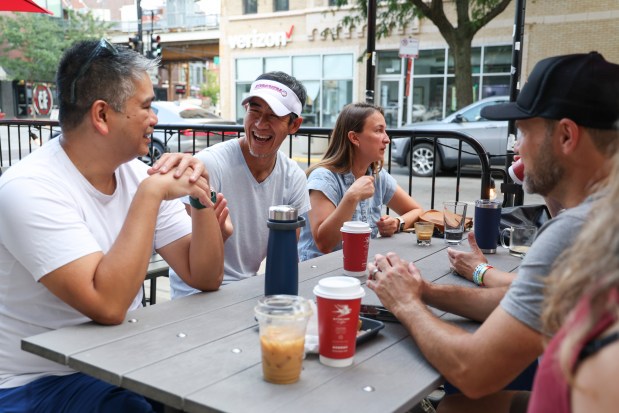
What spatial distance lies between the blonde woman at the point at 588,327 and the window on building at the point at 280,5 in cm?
2502

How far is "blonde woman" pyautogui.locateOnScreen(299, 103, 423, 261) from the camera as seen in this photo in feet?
11.3

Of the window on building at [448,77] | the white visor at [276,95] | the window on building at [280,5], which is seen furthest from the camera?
the window on building at [280,5]

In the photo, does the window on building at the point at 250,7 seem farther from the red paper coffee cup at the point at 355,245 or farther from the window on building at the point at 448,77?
the red paper coffee cup at the point at 355,245

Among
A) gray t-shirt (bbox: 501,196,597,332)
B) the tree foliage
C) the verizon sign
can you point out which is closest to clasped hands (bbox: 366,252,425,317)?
gray t-shirt (bbox: 501,196,597,332)

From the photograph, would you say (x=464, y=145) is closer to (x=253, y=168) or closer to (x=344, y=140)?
(x=344, y=140)

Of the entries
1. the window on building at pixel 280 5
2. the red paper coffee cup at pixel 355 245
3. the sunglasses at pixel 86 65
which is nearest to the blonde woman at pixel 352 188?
the red paper coffee cup at pixel 355 245

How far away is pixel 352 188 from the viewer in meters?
3.34

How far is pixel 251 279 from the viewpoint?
2.52 meters

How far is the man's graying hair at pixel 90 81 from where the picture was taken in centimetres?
214

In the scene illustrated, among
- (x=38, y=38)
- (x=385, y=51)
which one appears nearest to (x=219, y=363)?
(x=385, y=51)

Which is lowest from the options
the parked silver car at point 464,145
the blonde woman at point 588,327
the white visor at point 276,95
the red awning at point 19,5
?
the parked silver car at point 464,145

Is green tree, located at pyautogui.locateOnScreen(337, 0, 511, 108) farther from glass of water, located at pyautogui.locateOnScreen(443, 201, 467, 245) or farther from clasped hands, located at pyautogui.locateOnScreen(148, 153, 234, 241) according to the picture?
clasped hands, located at pyautogui.locateOnScreen(148, 153, 234, 241)

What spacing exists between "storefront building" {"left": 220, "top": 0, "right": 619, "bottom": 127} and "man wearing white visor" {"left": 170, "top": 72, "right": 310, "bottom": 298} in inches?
562

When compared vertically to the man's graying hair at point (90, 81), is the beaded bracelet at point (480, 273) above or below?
below
